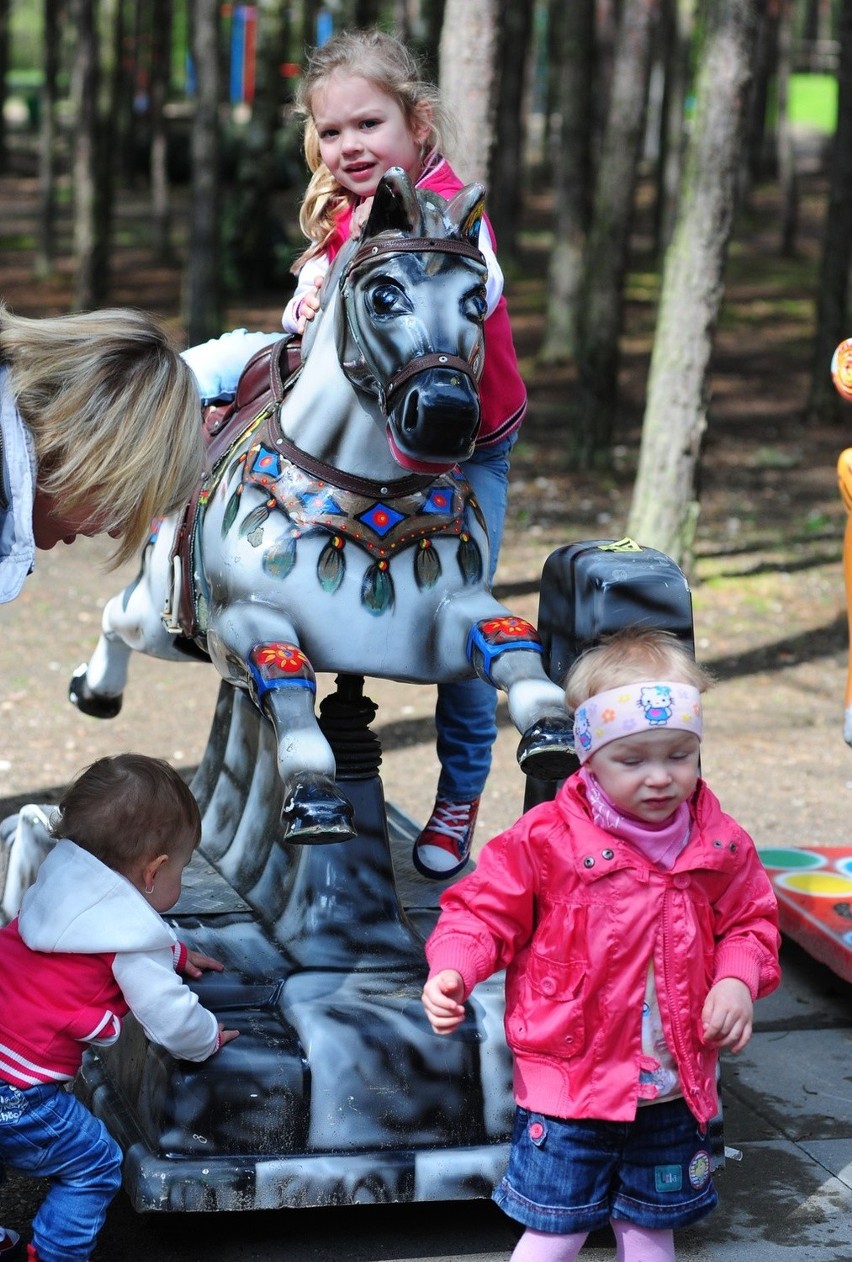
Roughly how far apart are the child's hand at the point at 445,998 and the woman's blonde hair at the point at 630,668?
54 centimetres

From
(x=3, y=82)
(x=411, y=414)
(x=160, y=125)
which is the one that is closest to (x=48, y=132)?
(x=160, y=125)

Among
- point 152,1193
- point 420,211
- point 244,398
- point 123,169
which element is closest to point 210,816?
point 244,398

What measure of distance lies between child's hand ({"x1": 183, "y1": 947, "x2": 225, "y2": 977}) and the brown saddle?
82 centimetres

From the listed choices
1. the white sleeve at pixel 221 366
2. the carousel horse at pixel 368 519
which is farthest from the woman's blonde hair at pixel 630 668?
the white sleeve at pixel 221 366

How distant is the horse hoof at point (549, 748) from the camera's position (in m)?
3.30

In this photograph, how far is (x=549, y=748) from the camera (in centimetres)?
330

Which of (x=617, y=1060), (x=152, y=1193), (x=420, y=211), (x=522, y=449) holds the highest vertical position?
(x=420, y=211)

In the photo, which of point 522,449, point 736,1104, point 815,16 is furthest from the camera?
point 815,16

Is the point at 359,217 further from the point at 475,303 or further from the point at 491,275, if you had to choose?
the point at 475,303

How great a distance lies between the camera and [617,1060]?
2.88 metres

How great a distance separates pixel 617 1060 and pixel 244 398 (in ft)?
6.87

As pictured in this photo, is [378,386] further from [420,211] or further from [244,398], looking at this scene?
[244,398]

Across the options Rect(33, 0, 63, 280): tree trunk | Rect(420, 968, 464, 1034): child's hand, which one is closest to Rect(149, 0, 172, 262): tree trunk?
Rect(33, 0, 63, 280): tree trunk

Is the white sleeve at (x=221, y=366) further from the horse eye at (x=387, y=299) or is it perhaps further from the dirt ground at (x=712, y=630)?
the horse eye at (x=387, y=299)
